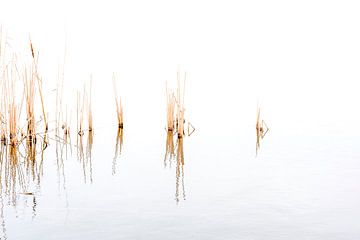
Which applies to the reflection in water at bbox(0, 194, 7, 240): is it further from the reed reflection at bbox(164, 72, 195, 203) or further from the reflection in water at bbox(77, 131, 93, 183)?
the reed reflection at bbox(164, 72, 195, 203)

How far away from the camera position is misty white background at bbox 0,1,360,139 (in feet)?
29.4

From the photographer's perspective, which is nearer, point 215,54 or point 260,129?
point 260,129

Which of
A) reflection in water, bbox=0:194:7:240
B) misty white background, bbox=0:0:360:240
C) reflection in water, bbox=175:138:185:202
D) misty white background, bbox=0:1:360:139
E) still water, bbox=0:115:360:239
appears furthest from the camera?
misty white background, bbox=0:1:360:139

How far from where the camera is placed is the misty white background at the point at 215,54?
8961mm

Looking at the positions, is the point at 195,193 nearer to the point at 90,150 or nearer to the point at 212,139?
the point at 90,150

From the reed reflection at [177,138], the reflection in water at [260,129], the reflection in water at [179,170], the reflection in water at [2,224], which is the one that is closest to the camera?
the reflection in water at [2,224]

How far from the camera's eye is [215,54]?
58.3 feet

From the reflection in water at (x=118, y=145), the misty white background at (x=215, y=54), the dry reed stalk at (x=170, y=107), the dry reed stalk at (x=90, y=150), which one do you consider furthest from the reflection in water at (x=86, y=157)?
the misty white background at (x=215, y=54)

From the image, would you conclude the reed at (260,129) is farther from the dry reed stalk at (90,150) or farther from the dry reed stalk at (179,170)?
the dry reed stalk at (90,150)

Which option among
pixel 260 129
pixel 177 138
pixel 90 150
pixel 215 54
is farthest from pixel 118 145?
pixel 215 54

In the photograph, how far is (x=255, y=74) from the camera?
13.6 metres

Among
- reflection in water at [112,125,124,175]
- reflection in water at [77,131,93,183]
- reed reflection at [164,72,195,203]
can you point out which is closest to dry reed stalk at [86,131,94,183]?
reflection in water at [77,131,93,183]

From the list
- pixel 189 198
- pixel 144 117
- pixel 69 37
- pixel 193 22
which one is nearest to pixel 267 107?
pixel 144 117

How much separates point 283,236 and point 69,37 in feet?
53.7
